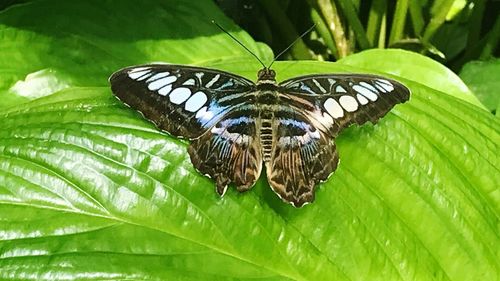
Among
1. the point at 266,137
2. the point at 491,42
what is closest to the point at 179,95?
the point at 266,137

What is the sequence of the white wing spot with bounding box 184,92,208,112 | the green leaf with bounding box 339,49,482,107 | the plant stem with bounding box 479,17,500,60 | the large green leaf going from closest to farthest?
the large green leaf
the white wing spot with bounding box 184,92,208,112
the green leaf with bounding box 339,49,482,107
the plant stem with bounding box 479,17,500,60

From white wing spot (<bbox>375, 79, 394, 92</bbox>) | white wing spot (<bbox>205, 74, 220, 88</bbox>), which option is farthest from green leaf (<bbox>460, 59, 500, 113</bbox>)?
white wing spot (<bbox>205, 74, 220, 88</bbox>)

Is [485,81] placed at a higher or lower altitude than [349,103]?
lower

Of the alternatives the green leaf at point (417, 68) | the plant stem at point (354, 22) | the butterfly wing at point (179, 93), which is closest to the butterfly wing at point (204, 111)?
the butterfly wing at point (179, 93)

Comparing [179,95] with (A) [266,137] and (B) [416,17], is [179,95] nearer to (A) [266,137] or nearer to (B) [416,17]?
(A) [266,137]

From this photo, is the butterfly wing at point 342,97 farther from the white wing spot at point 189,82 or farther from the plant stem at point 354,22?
the plant stem at point 354,22

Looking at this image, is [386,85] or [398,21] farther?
[398,21]

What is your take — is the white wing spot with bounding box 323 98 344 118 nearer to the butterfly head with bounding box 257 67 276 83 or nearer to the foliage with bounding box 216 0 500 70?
the butterfly head with bounding box 257 67 276 83
